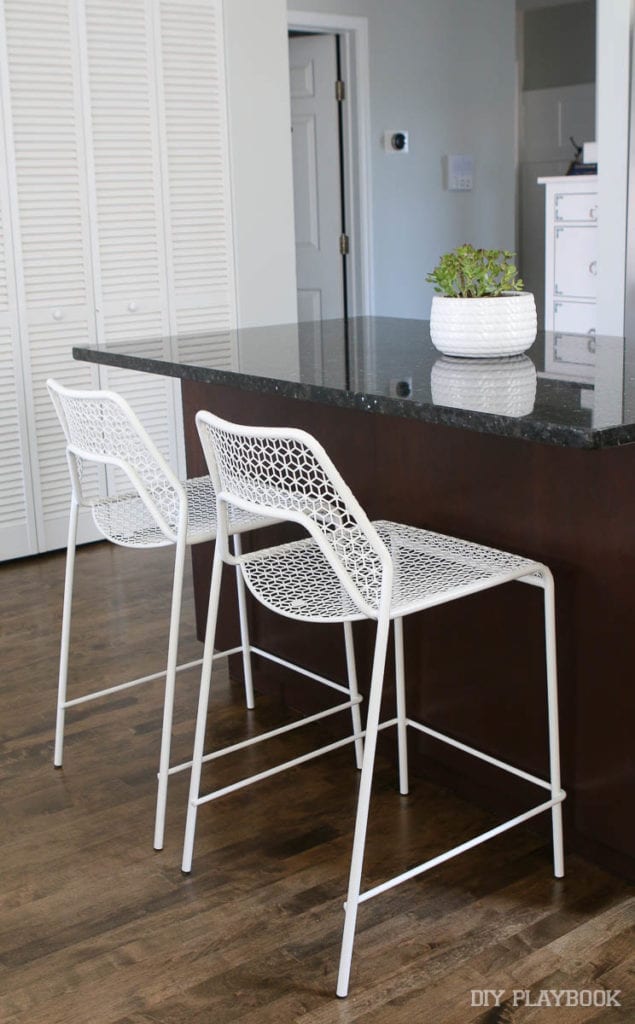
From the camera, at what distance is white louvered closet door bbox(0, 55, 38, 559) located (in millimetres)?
4098

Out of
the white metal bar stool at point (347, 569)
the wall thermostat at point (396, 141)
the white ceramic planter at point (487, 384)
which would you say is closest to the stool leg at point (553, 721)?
the white metal bar stool at point (347, 569)

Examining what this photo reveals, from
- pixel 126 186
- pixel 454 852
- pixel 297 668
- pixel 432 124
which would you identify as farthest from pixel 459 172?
pixel 454 852

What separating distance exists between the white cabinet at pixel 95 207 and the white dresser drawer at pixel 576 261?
1.49m

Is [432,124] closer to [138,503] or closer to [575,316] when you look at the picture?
[575,316]

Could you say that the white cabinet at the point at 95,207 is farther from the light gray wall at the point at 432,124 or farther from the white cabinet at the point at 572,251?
the light gray wall at the point at 432,124

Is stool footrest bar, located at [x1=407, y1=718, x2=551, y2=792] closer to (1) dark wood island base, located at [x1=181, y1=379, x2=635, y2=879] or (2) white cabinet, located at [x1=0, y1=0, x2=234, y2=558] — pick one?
(1) dark wood island base, located at [x1=181, y1=379, x2=635, y2=879]

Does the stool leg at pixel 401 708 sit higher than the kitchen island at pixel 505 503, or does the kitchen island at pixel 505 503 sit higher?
the kitchen island at pixel 505 503

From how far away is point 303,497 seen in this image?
73.5 inches

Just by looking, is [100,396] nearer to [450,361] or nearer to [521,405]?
[450,361]

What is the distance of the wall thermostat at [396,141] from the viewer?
19.5 feet

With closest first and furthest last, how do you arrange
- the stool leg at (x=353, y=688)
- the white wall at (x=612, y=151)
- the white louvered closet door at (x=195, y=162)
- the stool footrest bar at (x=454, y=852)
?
the stool footrest bar at (x=454, y=852) < the stool leg at (x=353, y=688) < the white louvered closet door at (x=195, y=162) < the white wall at (x=612, y=151)

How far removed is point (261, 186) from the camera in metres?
4.72

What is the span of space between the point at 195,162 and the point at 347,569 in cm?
307

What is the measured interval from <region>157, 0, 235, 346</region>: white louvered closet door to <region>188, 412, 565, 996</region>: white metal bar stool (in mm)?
2573
